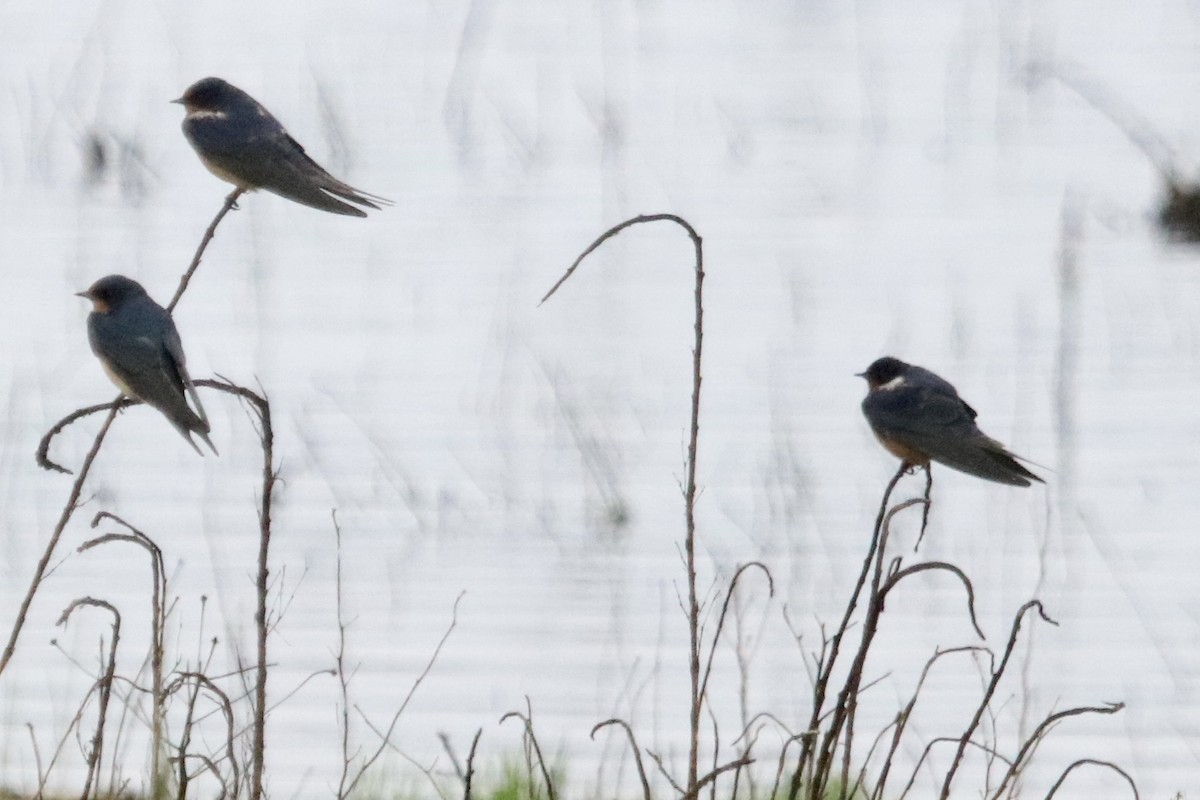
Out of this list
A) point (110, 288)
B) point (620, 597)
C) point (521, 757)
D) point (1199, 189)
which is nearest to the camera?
point (110, 288)

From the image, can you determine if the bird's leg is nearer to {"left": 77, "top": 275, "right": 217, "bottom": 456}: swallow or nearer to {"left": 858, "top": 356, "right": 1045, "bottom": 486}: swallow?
{"left": 858, "top": 356, "right": 1045, "bottom": 486}: swallow

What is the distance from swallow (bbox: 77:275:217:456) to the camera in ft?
10.1

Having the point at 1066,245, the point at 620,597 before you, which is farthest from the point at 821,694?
the point at 1066,245

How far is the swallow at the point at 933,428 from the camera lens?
3475 mm

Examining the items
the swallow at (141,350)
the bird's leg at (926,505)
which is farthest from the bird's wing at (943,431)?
the swallow at (141,350)

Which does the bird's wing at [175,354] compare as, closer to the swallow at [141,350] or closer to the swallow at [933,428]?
the swallow at [141,350]

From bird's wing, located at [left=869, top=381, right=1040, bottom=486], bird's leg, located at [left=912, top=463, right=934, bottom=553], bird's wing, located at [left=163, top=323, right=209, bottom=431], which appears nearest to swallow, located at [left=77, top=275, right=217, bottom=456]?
bird's wing, located at [left=163, top=323, right=209, bottom=431]

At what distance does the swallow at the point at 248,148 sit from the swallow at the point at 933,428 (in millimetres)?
1244

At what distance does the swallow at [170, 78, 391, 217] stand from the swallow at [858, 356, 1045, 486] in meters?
1.24

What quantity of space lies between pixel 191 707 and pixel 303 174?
6.32 feet

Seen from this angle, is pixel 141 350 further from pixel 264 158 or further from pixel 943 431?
pixel 943 431

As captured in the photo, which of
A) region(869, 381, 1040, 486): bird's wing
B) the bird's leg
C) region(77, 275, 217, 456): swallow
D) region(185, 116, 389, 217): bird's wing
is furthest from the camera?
region(869, 381, 1040, 486): bird's wing

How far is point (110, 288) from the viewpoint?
12.1ft

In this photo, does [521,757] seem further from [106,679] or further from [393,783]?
[106,679]
